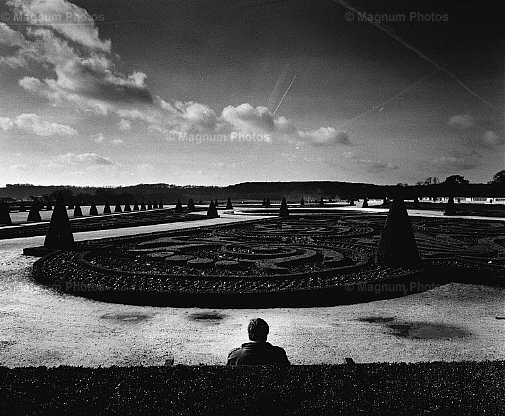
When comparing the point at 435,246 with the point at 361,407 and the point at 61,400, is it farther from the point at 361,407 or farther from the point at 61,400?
the point at 61,400

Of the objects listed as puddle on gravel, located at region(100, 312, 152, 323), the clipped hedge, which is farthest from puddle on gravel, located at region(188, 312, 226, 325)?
the clipped hedge

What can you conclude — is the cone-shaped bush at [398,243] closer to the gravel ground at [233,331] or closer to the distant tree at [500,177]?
the gravel ground at [233,331]

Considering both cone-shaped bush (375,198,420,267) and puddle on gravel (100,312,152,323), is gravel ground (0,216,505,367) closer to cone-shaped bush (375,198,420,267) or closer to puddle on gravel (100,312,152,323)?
puddle on gravel (100,312,152,323)

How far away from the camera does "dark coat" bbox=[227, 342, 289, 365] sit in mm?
3709

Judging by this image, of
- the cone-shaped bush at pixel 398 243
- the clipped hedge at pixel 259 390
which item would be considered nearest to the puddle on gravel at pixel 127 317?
the clipped hedge at pixel 259 390

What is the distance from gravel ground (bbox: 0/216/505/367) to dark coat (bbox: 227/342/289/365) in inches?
50.2

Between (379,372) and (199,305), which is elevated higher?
(379,372)

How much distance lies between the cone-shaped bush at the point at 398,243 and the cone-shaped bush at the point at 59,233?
955 centimetres

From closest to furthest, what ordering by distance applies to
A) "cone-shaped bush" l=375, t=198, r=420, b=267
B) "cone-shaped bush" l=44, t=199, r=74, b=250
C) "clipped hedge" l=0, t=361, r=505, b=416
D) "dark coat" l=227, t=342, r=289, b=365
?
"clipped hedge" l=0, t=361, r=505, b=416 → "dark coat" l=227, t=342, r=289, b=365 → "cone-shaped bush" l=375, t=198, r=420, b=267 → "cone-shaped bush" l=44, t=199, r=74, b=250

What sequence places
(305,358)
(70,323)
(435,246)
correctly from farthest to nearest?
(435,246)
(70,323)
(305,358)

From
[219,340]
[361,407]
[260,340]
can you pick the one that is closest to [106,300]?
[219,340]

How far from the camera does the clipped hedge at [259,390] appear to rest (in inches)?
114

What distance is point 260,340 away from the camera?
3.86 metres

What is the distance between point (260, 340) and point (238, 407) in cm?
97
